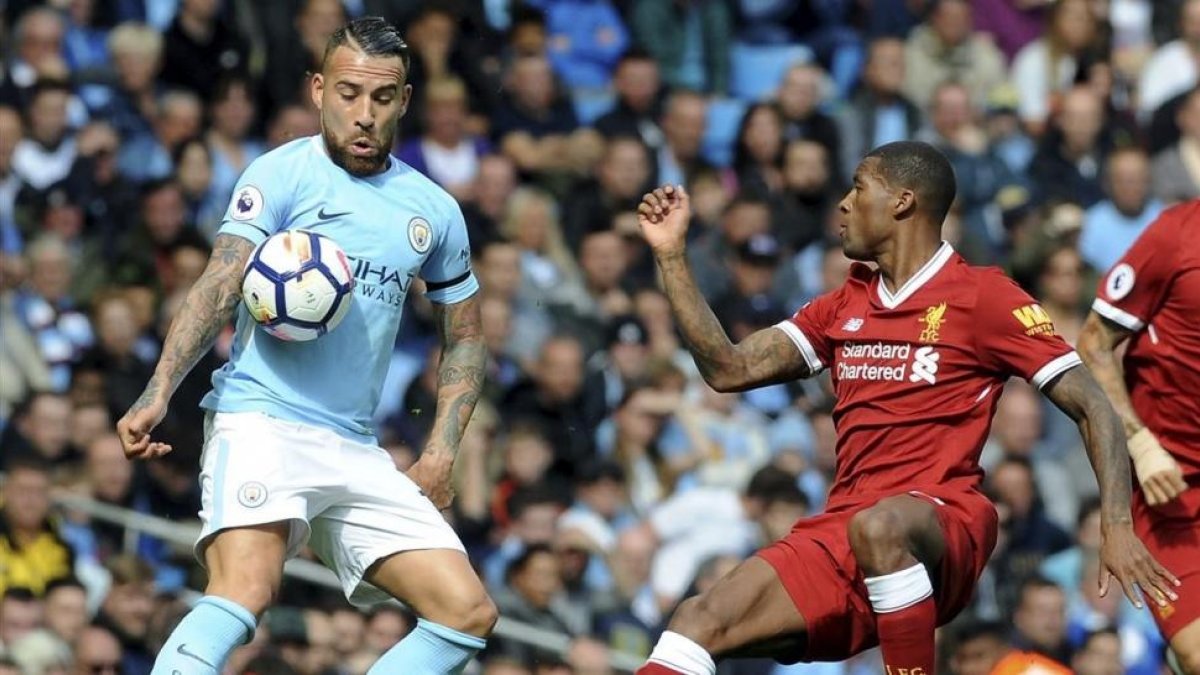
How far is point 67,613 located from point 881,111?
7171mm

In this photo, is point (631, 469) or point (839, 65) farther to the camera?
point (839, 65)

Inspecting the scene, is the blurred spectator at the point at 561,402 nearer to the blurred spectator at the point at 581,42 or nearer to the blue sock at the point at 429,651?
the blurred spectator at the point at 581,42

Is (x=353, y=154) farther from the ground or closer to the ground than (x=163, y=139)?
farther from the ground

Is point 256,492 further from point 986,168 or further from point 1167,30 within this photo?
point 1167,30

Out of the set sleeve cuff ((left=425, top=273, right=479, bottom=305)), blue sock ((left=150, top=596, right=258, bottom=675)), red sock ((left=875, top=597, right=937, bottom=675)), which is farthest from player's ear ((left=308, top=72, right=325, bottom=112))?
red sock ((left=875, top=597, right=937, bottom=675))

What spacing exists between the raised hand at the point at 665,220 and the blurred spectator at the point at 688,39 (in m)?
8.56

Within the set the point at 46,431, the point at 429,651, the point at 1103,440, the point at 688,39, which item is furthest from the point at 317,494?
the point at 688,39

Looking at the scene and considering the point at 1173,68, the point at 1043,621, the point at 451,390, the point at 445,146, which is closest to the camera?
the point at 451,390

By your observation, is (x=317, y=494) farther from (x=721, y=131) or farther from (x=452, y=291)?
(x=721, y=131)

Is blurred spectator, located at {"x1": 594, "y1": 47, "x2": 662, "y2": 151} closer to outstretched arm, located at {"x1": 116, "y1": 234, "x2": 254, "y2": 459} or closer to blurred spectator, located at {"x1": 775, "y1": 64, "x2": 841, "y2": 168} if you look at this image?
blurred spectator, located at {"x1": 775, "y1": 64, "x2": 841, "y2": 168}

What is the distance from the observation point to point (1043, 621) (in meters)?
12.9

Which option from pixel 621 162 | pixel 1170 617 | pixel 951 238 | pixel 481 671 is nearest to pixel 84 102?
pixel 621 162

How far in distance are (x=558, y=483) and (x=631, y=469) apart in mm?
588

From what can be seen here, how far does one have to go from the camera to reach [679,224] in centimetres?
838
